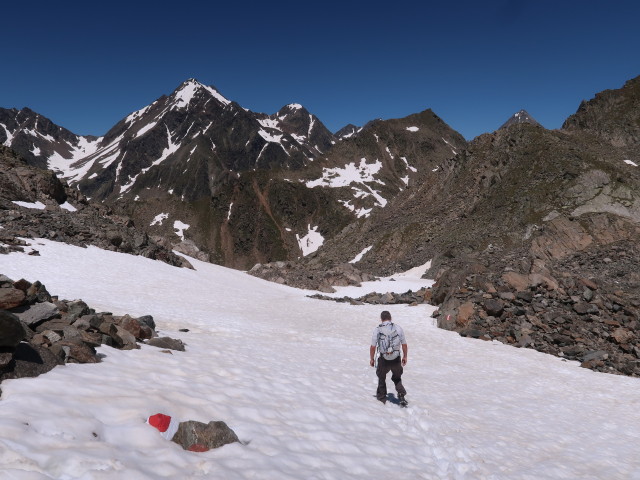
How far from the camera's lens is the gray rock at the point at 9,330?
526 centimetres

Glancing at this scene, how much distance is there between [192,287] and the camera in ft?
89.4

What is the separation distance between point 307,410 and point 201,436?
314 cm

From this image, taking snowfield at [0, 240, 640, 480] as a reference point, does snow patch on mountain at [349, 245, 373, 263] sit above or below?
above

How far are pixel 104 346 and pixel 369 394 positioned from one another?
266 inches

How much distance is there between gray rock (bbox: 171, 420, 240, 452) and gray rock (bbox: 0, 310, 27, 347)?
2.67 metres

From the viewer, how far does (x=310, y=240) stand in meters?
147

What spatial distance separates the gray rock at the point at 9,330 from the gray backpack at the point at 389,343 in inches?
298

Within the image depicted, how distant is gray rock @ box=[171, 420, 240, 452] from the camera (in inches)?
204

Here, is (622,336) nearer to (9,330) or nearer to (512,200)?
(9,330)

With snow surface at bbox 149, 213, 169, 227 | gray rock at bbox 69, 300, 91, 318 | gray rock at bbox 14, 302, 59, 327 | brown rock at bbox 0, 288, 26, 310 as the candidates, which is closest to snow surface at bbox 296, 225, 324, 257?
snow surface at bbox 149, 213, 169, 227

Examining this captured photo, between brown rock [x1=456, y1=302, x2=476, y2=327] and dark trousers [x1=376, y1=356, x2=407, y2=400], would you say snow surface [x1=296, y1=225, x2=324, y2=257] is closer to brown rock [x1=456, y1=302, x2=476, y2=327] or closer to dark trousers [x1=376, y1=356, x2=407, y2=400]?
brown rock [x1=456, y1=302, x2=476, y2=327]

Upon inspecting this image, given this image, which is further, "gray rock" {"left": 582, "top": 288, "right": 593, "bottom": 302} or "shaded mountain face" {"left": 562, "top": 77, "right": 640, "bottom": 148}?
"shaded mountain face" {"left": 562, "top": 77, "right": 640, "bottom": 148}

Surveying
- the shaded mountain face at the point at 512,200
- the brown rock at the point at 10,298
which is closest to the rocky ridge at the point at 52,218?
the brown rock at the point at 10,298

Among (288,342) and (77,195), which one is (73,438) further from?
(77,195)
